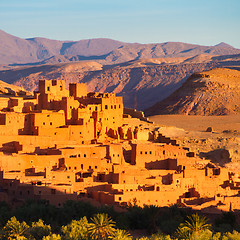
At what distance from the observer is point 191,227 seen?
36.1m

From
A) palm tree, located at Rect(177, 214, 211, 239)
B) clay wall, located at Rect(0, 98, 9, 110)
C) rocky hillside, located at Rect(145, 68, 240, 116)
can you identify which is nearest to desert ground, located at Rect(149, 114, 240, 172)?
clay wall, located at Rect(0, 98, 9, 110)

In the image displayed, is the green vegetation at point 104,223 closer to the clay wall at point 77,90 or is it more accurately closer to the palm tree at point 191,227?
the palm tree at point 191,227

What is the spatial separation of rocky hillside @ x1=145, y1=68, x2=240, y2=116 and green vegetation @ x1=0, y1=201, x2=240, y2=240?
58200 millimetres

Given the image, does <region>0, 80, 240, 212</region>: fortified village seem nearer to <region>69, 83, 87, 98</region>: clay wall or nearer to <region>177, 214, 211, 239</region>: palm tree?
<region>69, 83, 87, 98</region>: clay wall

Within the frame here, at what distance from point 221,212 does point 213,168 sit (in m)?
8.28

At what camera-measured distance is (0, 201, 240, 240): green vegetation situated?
34.8 meters

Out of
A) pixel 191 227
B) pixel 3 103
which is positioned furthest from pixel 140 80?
pixel 191 227

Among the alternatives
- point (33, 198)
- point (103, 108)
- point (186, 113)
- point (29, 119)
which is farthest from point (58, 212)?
point (186, 113)

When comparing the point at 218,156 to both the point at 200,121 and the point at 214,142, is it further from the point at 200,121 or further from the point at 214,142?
the point at 200,121

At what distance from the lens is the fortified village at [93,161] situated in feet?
140

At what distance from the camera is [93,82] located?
618 feet

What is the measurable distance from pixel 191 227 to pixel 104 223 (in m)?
4.43

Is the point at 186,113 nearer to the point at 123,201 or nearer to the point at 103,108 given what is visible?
the point at 103,108

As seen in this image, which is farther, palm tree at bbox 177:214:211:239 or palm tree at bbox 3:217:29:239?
palm tree at bbox 3:217:29:239
